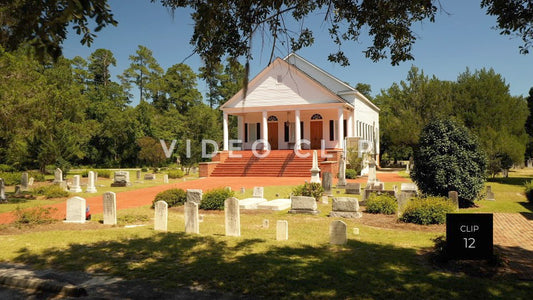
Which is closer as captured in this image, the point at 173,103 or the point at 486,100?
the point at 486,100

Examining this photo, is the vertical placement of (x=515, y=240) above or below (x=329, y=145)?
below

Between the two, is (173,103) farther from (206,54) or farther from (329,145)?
(206,54)

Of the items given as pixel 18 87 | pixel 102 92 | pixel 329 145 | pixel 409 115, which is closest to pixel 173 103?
pixel 102 92

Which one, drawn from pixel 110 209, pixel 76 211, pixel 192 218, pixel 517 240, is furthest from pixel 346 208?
pixel 76 211

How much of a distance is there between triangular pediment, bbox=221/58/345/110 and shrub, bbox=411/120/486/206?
16544mm

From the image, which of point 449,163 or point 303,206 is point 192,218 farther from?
point 449,163

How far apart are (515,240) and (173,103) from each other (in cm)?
5882

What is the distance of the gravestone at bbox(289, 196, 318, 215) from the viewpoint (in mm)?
13336

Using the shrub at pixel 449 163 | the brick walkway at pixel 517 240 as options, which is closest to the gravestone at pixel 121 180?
the shrub at pixel 449 163

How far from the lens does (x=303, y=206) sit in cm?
1343

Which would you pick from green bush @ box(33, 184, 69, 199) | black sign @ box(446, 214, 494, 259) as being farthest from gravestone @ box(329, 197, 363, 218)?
green bush @ box(33, 184, 69, 199)

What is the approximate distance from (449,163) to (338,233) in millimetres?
7795

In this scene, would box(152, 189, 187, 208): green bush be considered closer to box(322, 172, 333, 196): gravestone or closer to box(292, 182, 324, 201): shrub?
box(292, 182, 324, 201): shrub

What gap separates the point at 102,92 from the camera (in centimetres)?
5591
